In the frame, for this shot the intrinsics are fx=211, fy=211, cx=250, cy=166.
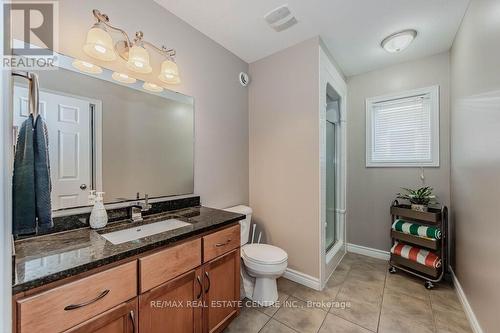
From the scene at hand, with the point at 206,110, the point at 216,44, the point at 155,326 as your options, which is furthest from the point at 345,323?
the point at 216,44

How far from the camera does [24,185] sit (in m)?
0.81

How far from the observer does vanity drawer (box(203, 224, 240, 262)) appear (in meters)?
1.40

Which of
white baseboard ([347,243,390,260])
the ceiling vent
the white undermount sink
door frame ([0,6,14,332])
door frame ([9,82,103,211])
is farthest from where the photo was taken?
white baseboard ([347,243,390,260])

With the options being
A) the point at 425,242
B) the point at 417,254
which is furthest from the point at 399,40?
the point at 417,254

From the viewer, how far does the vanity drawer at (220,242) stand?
1.40m

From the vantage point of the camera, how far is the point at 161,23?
1.75 m

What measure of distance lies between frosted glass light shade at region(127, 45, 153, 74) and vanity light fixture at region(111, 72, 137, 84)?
0.07 metres

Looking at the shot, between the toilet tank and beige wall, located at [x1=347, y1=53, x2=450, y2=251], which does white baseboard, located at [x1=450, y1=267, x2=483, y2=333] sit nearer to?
beige wall, located at [x1=347, y1=53, x2=450, y2=251]

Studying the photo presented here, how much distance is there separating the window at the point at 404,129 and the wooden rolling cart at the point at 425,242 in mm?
618

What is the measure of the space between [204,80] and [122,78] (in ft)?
2.56

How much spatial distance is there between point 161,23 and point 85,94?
0.87 meters

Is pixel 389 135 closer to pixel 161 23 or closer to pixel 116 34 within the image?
pixel 161 23

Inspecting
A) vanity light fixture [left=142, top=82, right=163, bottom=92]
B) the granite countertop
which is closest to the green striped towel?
the granite countertop

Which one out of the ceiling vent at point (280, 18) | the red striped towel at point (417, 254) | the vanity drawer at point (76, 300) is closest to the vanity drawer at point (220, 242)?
the vanity drawer at point (76, 300)
